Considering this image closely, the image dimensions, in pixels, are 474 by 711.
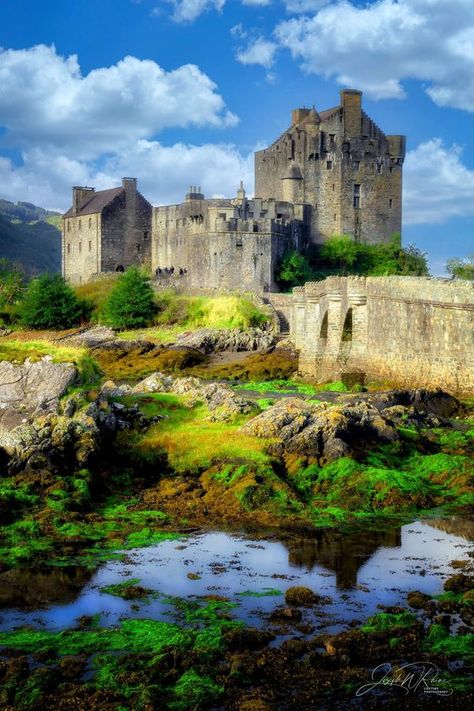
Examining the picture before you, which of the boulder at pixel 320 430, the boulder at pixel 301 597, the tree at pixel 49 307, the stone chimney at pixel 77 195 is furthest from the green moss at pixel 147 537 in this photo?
the stone chimney at pixel 77 195

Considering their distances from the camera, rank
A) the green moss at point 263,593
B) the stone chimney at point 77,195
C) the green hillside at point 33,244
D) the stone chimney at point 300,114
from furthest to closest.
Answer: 1. the green hillside at point 33,244
2. the stone chimney at point 77,195
3. the stone chimney at point 300,114
4. the green moss at point 263,593

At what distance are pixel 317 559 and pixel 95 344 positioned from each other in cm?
3706

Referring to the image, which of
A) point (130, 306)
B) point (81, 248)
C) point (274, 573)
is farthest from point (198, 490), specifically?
point (81, 248)

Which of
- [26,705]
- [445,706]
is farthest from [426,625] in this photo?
[26,705]

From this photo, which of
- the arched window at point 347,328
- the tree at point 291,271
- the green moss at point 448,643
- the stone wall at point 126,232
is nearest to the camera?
the green moss at point 448,643

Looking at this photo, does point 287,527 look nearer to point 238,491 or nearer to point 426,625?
point 238,491

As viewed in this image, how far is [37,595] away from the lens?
1274cm

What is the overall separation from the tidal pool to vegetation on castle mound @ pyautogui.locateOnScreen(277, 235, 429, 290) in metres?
47.3

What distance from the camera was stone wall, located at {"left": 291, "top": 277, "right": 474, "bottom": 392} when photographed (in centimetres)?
2942

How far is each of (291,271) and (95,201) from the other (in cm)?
2081

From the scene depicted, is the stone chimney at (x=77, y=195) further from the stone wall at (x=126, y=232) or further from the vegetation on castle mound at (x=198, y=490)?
the vegetation on castle mound at (x=198, y=490)

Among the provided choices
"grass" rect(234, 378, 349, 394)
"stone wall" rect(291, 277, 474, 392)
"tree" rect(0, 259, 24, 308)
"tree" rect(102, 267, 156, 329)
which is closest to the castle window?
"tree" rect(102, 267, 156, 329)

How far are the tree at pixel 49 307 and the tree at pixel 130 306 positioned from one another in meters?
2.99

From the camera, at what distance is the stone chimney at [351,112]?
65938 millimetres
